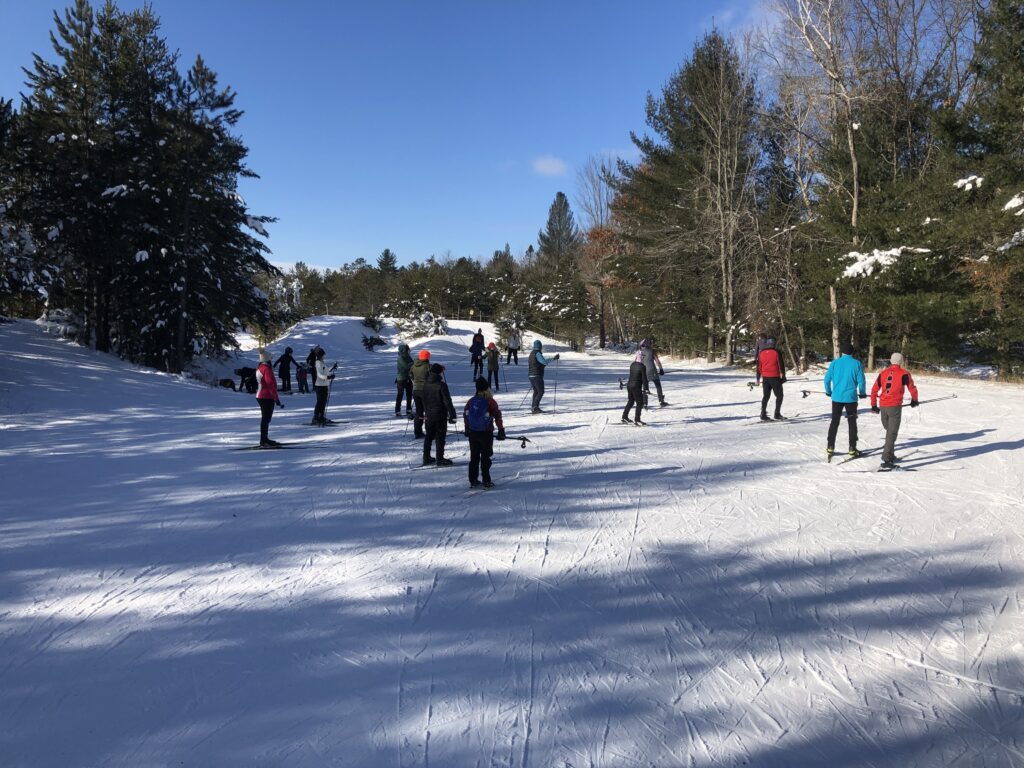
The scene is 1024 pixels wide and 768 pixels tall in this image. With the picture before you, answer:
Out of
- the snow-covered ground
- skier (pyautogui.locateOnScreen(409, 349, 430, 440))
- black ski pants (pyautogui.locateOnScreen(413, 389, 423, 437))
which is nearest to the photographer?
the snow-covered ground

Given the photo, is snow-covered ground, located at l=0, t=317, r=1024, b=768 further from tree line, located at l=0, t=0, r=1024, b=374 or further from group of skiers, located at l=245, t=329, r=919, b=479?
tree line, located at l=0, t=0, r=1024, b=374

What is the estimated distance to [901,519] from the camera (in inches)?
240

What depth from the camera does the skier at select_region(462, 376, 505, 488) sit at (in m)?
7.17

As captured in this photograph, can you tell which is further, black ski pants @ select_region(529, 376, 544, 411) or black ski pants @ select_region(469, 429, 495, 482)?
black ski pants @ select_region(529, 376, 544, 411)

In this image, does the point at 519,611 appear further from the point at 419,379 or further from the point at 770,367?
the point at 770,367

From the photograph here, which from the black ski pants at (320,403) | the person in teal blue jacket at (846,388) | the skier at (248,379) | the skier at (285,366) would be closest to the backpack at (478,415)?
the person in teal blue jacket at (846,388)

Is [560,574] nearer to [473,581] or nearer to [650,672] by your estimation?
[473,581]

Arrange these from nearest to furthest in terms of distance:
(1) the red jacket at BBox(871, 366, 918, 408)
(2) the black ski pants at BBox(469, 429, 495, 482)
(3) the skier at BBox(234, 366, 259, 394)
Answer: (2) the black ski pants at BBox(469, 429, 495, 482) < (1) the red jacket at BBox(871, 366, 918, 408) < (3) the skier at BBox(234, 366, 259, 394)

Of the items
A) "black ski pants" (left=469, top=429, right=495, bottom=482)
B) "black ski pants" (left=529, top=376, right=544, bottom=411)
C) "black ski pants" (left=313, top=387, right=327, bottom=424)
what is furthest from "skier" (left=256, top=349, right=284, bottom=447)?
"black ski pants" (left=529, top=376, right=544, bottom=411)

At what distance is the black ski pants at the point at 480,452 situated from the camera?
727 centimetres

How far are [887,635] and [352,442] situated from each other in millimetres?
8630

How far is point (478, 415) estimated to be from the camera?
718 centimetres

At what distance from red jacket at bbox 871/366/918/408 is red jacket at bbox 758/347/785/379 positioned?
11.2 feet

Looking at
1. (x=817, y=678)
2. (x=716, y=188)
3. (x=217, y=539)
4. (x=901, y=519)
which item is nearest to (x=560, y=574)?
(x=817, y=678)
